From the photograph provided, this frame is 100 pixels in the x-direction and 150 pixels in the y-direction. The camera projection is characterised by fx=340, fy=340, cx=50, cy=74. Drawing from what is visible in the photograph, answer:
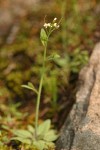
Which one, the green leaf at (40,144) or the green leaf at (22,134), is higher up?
the green leaf at (22,134)

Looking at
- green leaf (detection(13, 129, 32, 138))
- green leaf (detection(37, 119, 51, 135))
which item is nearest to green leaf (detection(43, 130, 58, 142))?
green leaf (detection(37, 119, 51, 135))

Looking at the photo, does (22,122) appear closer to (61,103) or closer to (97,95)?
(61,103)

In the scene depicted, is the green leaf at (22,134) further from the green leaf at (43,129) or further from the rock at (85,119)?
the rock at (85,119)

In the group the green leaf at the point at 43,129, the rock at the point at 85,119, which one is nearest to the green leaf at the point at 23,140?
the green leaf at the point at 43,129

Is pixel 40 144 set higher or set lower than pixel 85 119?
lower

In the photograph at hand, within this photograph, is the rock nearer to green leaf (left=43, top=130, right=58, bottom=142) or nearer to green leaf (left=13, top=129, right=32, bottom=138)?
green leaf (left=43, top=130, right=58, bottom=142)

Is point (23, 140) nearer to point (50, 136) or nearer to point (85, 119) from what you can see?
point (50, 136)

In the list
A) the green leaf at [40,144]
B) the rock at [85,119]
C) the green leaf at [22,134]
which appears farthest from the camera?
the green leaf at [22,134]

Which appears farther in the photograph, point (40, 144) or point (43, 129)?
point (43, 129)

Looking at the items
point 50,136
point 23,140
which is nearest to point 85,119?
point 50,136
